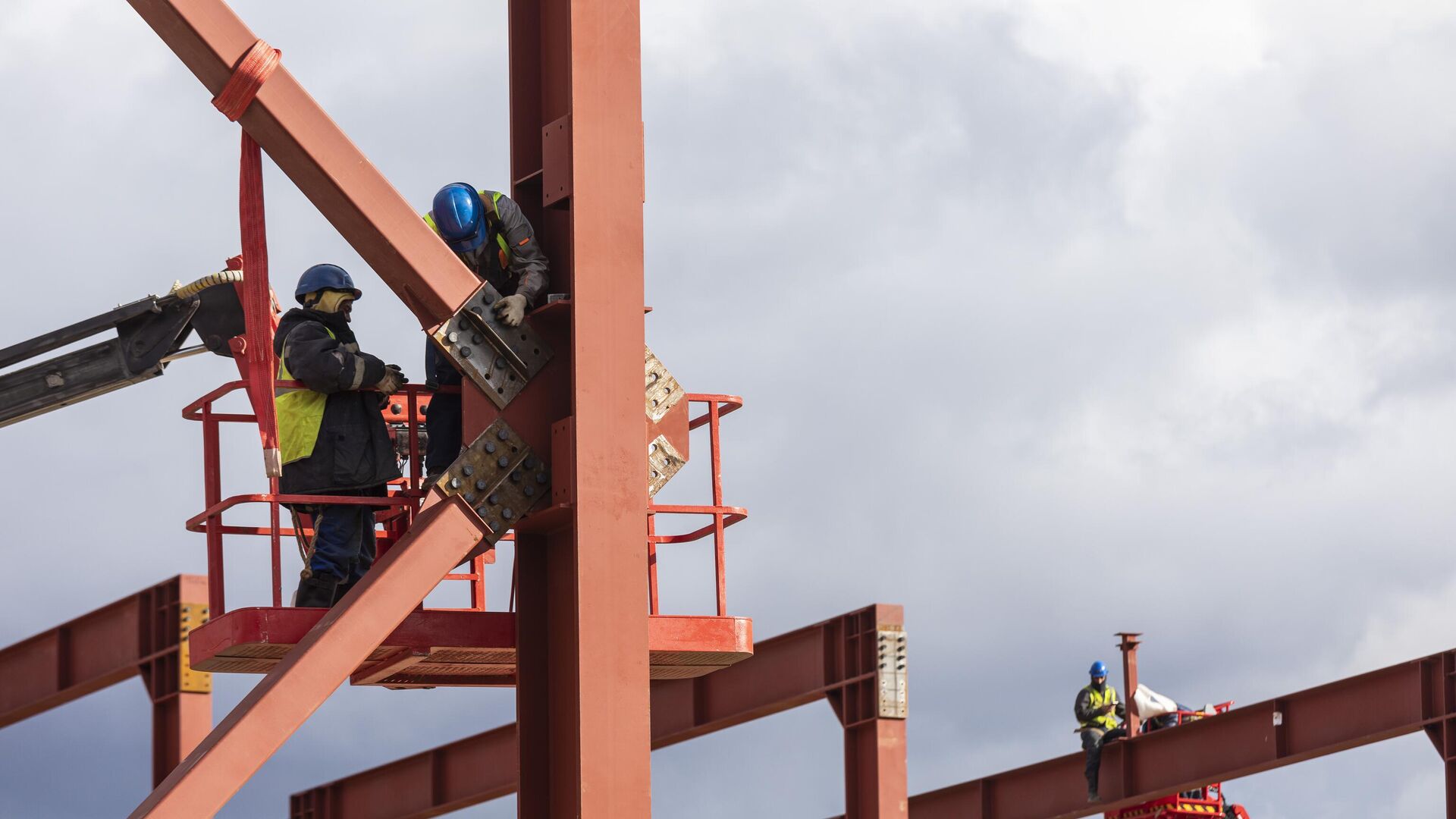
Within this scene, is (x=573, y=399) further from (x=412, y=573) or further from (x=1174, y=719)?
(x=1174, y=719)

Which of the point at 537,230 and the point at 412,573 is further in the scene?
the point at 537,230

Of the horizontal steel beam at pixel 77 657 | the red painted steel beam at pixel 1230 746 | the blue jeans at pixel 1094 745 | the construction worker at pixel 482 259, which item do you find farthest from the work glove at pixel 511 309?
the blue jeans at pixel 1094 745

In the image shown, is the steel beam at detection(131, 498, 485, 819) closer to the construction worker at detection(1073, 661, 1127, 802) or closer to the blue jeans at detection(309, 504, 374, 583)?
the blue jeans at detection(309, 504, 374, 583)

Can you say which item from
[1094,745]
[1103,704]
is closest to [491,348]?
[1094,745]

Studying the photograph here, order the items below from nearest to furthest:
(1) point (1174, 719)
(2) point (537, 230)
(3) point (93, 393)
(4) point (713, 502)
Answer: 1. (2) point (537, 230)
2. (4) point (713, 502)
3. (3) point (93, 393)
4. (1) point (1174, 719)

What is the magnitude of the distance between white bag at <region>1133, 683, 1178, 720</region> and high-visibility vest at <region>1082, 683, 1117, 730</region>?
320 millimetres

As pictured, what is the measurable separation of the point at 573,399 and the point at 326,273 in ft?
5.84

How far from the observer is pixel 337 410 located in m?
10.5

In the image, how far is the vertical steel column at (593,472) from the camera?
9242mm

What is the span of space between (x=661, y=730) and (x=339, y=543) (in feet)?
32.5

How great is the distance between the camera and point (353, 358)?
10398 millimetres

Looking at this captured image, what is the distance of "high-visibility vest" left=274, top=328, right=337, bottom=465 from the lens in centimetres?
1043

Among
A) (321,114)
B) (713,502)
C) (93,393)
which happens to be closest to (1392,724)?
(713,502)

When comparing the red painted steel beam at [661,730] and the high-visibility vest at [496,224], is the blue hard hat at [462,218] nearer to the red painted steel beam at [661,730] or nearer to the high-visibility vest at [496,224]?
the high-visibility vest at [496,224]
